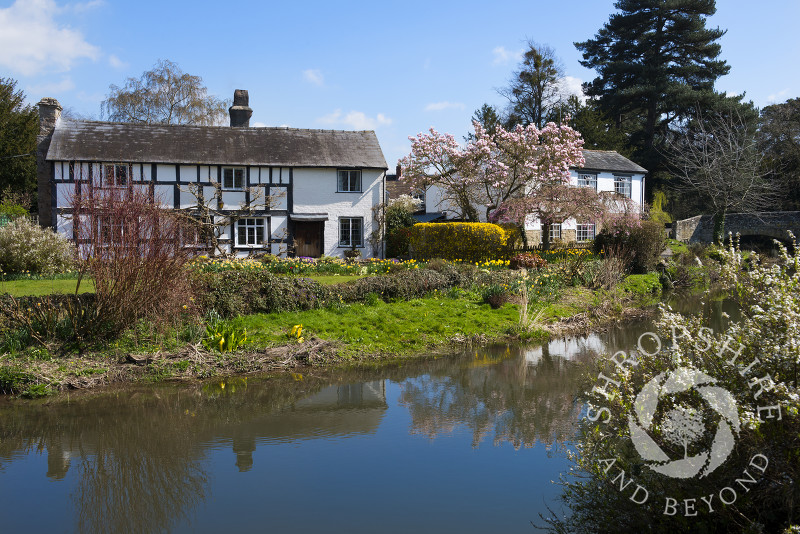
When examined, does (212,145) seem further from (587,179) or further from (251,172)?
(587,179)

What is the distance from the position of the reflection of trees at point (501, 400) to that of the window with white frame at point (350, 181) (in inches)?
715

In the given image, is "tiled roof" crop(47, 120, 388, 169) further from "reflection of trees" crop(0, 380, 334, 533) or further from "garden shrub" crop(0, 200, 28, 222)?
"reflection of trees" crop(0, 380, 334, 533)

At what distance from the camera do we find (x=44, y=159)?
27.3 metres

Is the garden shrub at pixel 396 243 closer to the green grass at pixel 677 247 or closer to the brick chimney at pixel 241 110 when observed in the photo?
the brick chimney at pixel 241 110

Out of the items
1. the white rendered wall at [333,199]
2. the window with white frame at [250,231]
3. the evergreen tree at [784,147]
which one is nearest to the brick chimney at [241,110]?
the white rendered wall at [333,199]

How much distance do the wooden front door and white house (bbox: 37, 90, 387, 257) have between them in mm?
48

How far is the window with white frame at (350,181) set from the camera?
98.0 ft

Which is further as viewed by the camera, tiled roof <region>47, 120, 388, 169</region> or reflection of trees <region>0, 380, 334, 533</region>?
tiled roof <region>47, 120, 388, 169</region>

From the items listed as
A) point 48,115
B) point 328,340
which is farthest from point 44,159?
point 328,340

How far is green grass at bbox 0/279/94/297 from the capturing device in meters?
14.7

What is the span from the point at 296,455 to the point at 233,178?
22.6 metres

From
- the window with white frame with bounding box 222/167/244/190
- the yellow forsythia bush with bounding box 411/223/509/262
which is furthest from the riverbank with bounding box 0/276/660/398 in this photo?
the window with white frame with bounding box 222/167/244/190

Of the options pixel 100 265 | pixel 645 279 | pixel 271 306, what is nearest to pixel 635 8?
pixel 645 279

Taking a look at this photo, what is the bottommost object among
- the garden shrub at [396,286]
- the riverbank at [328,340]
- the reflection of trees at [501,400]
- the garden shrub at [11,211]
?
the reflection of trees at [501,400]
